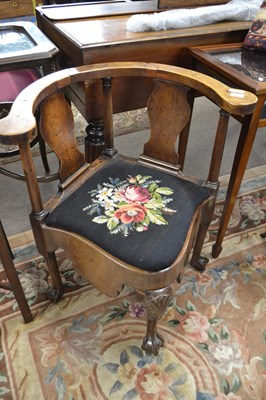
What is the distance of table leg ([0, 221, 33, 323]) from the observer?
980 mm

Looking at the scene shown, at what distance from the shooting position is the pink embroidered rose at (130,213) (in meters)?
0.91

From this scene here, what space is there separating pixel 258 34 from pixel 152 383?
1.20m

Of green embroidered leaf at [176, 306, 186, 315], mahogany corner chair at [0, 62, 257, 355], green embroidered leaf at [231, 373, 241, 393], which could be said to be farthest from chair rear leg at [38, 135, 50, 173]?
green embroidered leaf at [231, 373, 241, 393]

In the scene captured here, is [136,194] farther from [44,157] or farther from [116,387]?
[44,157]

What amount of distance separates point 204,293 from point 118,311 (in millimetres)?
329

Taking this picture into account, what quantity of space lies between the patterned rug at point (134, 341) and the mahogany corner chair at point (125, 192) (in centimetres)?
10

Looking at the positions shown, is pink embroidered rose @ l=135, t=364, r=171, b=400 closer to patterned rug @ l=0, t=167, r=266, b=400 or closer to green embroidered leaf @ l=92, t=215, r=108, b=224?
patterned rug @ l=0, t=167, r=266, b=400

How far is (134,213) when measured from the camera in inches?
36.6

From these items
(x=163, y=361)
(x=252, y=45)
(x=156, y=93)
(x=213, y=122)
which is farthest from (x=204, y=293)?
(x=213, y=122)

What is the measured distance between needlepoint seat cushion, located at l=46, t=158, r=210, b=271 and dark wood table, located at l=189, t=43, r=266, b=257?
0.20 meters

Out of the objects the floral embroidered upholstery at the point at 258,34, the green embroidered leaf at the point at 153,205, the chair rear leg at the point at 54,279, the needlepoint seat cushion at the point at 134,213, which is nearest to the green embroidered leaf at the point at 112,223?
the needlepoint seat cushion at the point at 134,213

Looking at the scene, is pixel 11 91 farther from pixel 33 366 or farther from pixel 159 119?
pixel 33 366

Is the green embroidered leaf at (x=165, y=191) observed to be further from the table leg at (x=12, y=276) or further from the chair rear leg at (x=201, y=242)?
the table leg at (x=12, y=276)

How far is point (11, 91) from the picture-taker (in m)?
1.31
